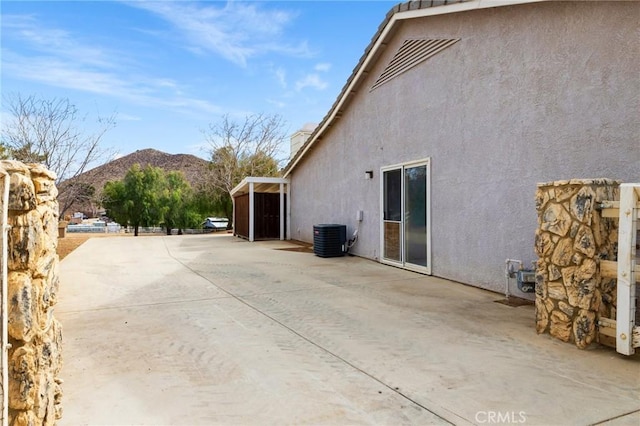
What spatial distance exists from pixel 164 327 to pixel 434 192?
5.58 meters

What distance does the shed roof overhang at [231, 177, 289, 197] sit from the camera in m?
15.9

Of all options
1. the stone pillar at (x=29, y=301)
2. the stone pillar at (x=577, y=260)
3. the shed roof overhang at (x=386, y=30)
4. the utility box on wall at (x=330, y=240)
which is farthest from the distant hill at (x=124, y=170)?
the stone pillar at (x=577, y=260)

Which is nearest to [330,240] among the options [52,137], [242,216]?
[242,216]

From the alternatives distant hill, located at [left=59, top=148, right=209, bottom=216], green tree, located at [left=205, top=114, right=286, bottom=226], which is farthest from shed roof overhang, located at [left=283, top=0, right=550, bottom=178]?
green tree, located at [left=205, top=114, right=286, bottom=226]

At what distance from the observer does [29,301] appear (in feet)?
6.48

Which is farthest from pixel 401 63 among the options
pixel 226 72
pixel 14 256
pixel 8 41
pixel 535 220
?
pixel 226 72

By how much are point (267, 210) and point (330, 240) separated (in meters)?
6.58

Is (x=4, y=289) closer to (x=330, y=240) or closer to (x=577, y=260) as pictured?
(x=577, y=260)

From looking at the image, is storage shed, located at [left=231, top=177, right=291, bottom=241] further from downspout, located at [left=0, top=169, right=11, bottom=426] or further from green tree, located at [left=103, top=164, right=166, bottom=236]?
downspout, located at [left=0, top=169, right=11, bottom=426]

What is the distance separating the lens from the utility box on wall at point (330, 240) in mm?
10883

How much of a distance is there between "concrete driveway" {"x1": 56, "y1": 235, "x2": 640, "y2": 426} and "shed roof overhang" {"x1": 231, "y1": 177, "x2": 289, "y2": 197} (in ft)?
31.7

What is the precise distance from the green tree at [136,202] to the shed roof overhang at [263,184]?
1282cm

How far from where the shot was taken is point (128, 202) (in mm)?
27750

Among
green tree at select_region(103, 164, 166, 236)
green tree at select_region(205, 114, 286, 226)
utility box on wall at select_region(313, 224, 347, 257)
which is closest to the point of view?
utility box on wall at select_region(313, 224, 347, 257)
